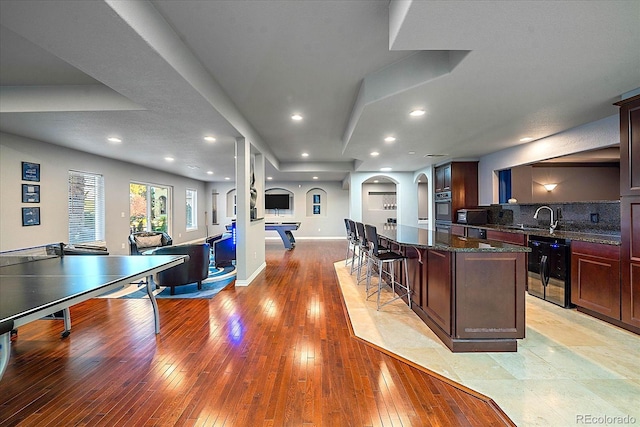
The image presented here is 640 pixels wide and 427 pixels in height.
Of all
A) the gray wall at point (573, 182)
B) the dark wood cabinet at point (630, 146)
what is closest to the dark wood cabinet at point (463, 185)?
the gray wall at point (573, 182)

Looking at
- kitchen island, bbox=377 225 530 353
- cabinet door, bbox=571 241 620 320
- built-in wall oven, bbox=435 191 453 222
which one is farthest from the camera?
built-in wall oven, bbox=435 191 453 222

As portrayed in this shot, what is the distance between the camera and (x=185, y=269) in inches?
171

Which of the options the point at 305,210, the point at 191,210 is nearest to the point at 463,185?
the point at 305,210

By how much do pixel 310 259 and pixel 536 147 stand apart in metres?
4.96

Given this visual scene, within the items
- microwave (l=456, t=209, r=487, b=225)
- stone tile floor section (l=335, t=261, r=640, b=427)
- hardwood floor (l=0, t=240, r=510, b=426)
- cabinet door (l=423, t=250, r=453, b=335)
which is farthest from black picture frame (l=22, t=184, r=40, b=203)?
microwave (l=456, t=209, r=487, b=225)

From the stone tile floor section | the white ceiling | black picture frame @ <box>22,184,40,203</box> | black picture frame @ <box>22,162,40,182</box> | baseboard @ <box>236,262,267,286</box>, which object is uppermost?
the white ceiling

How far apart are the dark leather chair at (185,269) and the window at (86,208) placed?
114 inches

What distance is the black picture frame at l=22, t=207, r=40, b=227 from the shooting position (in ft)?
15.2

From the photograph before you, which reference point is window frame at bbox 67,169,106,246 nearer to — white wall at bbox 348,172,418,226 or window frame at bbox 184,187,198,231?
window frame at bbox 184,187,198,231

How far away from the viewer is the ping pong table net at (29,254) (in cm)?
282

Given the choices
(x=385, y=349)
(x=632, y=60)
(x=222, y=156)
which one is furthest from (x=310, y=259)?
(x=632, y=60)

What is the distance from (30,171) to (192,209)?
6453 mm

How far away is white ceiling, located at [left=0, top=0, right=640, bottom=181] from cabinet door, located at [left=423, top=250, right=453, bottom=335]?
5.13ft

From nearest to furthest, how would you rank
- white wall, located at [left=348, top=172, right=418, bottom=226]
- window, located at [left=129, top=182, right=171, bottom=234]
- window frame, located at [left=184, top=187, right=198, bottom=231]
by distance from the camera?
window, located at [left=129, top=182, right=171, bottom=234] < white wall, located at [left=348, top=172, right=418, bottom=226] < window frame, located at [left=184, top=187, right=198, bottom=231]
